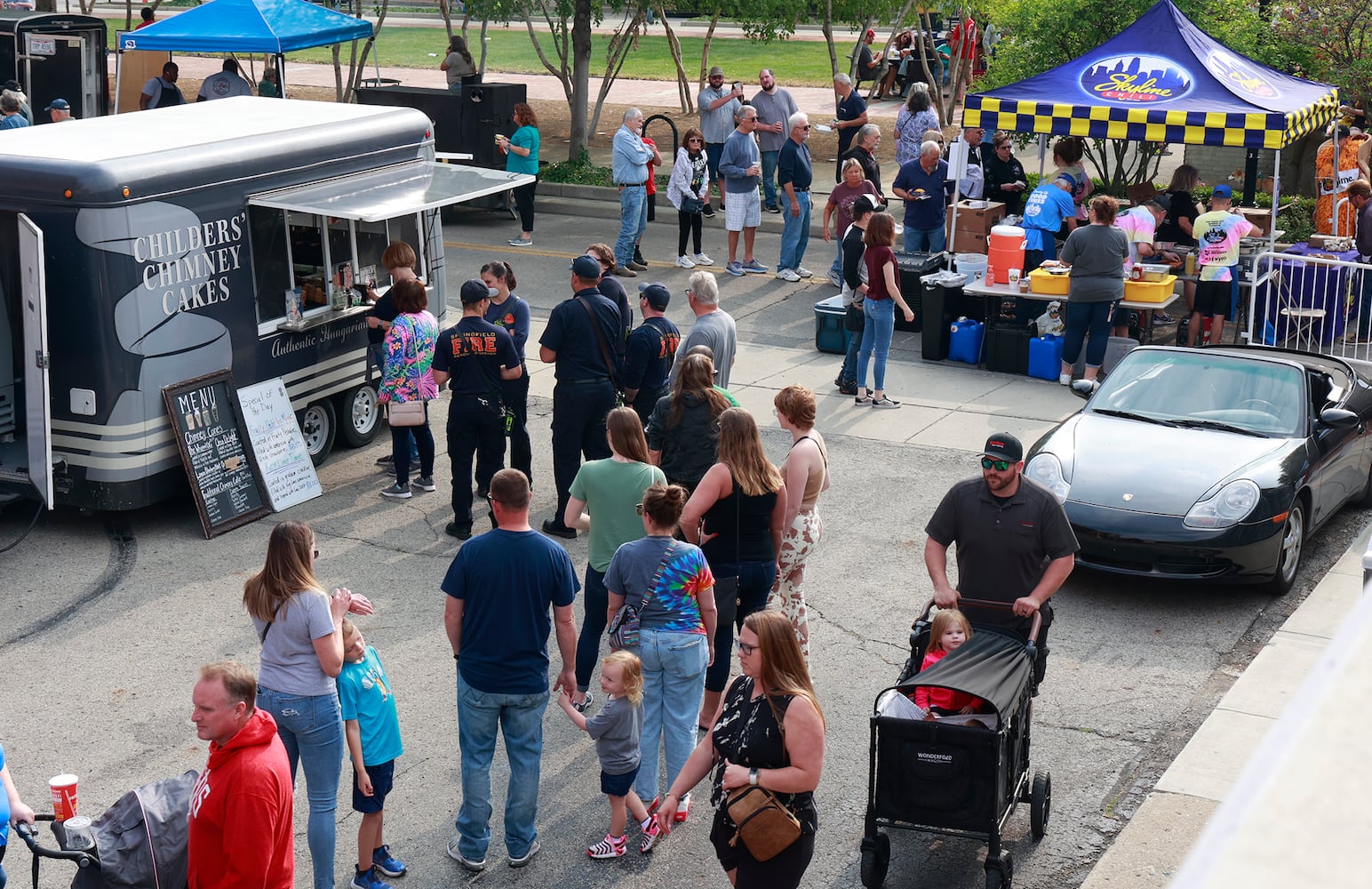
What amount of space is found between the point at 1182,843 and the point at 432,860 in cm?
326

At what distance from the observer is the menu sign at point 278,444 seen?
1073 centimetres

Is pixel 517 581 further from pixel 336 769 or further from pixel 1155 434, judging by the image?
pixel 1155 434

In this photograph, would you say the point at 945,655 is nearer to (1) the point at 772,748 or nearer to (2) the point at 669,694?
(2) the point at 669,694

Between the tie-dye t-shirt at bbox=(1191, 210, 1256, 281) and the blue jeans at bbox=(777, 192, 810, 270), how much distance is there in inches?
194

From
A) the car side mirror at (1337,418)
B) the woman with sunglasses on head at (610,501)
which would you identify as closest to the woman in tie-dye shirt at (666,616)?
the woman with sunglasses on head at (610,501)

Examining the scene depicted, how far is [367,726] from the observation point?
5.75 m

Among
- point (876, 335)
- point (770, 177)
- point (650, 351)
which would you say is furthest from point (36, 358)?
point (770, 177)

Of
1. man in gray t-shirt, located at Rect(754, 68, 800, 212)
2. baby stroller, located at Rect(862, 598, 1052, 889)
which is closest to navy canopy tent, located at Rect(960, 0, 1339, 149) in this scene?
man in gray t-shirt, located at Rect(754, 68, 800, 212)

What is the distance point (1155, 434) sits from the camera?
9.66m

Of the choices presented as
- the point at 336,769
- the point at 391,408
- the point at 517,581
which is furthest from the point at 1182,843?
the point at 391,408

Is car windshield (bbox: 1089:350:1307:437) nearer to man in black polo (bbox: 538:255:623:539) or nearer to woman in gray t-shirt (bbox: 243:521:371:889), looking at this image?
man in black polo (bbox: 538:255:623:539)

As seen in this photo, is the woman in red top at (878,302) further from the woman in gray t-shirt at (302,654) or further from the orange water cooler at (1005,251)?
the woman in gray t-shirt at (302,654)

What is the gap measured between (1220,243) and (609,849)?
10.5 meters

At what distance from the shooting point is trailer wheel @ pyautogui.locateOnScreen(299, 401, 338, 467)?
37.9 feet
